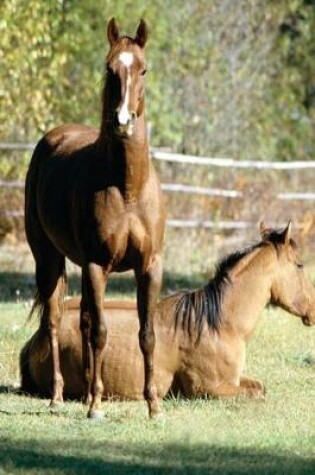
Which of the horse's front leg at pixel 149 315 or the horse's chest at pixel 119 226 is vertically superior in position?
the horse's chest at pixel 119 226

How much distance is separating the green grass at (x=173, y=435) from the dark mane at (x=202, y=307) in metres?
0.58

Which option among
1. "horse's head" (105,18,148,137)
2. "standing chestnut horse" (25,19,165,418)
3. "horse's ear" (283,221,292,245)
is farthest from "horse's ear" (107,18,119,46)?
"horse's ear" (283,221,292,245)

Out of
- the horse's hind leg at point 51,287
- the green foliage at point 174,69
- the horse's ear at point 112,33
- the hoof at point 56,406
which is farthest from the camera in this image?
the green foliage at point 174,69

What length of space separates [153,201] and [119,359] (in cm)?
155

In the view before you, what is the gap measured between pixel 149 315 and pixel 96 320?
34 cm

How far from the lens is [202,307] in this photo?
35.1ft

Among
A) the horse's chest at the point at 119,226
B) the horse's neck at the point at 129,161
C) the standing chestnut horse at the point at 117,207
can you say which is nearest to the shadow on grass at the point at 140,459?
the standing chestnut horse at the point at 117,207

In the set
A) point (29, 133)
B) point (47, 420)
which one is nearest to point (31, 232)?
point (47, 420)

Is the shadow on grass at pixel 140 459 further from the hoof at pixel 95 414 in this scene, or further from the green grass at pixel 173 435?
the hoof at pixel 95 414

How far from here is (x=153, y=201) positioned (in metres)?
9.54

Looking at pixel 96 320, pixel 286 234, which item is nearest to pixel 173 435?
pixel 96 320

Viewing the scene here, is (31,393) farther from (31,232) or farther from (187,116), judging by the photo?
(187,116)

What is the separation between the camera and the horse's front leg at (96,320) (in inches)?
376

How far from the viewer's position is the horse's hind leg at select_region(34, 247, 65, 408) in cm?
1064
